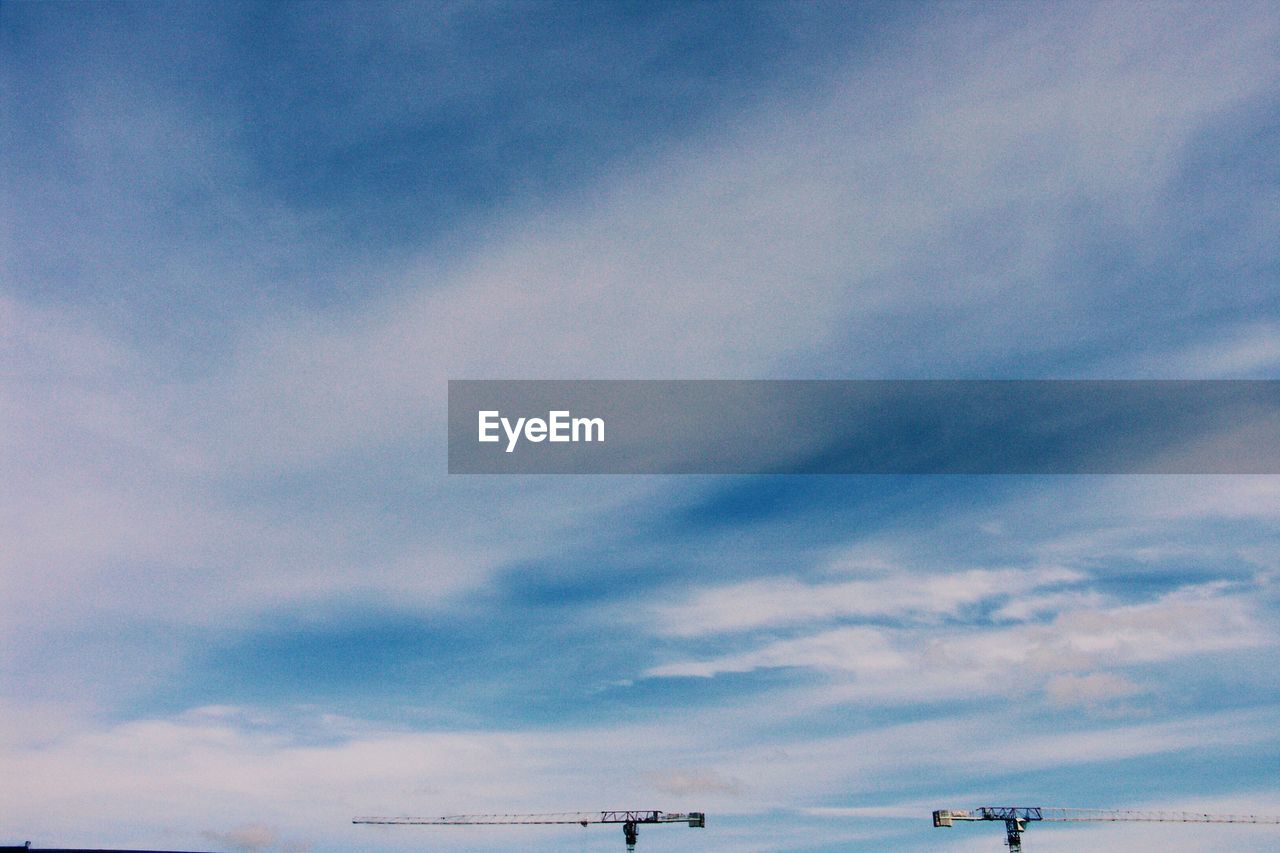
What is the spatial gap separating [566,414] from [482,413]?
1124 centimetres

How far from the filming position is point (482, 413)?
122 meters

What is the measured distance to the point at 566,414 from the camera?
11944 centimetres
